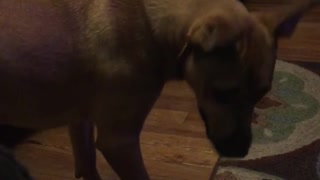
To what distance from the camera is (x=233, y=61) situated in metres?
1.04

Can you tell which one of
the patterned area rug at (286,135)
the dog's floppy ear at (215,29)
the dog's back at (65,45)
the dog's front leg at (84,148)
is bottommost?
the patterned area rug at (286,135)

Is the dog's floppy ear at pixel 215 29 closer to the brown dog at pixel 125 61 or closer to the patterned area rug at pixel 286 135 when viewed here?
the brown dog at pixel 125 61

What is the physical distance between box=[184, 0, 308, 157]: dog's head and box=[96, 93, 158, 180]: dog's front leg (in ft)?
0.40

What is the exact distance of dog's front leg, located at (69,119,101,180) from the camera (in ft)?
4.61

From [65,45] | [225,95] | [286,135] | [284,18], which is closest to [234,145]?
[225,95]

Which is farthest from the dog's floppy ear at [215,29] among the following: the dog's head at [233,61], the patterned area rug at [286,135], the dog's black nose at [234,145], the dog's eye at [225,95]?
the patterned area rug at [286,135]

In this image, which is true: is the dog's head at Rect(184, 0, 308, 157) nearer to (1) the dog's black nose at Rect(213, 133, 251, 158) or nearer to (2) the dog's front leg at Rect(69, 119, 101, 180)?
(1) the dog's black nose at Rect(213, 133, 251, 158)

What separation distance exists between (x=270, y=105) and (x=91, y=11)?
0.95m

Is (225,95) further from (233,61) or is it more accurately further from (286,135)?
(286,135)

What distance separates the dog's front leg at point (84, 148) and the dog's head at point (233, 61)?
1.23ft

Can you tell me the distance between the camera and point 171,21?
42.9 inches

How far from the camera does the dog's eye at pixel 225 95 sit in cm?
108

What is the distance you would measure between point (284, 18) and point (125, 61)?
326 mm

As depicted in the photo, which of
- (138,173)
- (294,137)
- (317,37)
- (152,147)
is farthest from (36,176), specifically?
(317,37)
